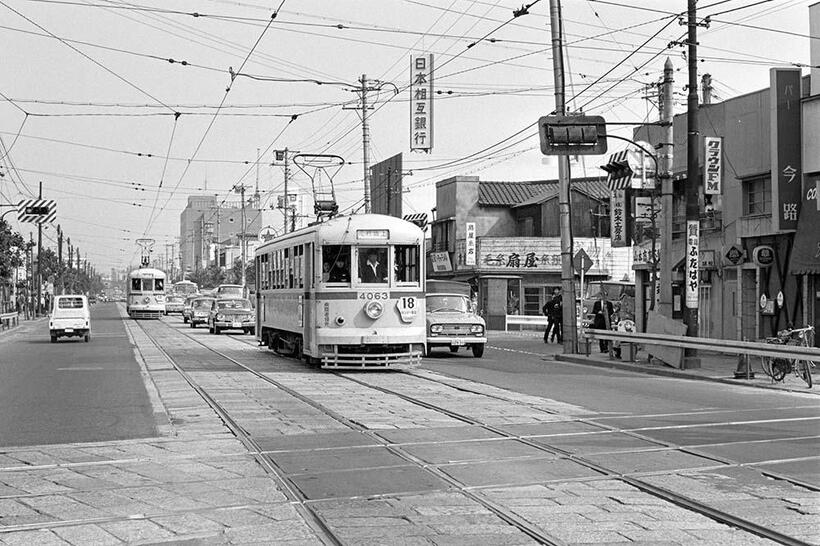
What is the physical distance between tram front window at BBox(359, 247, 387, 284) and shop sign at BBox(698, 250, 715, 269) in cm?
1256

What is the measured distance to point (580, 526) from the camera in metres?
6.95

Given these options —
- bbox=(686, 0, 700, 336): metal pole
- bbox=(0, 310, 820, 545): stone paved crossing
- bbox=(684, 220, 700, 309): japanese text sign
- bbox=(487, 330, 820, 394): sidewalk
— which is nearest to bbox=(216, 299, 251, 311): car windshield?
bbox=(487, 330, 820, 394): sidewalk

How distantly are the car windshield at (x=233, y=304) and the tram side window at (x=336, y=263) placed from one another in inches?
919

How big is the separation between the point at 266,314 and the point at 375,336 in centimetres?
726

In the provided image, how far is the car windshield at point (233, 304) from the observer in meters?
43.4

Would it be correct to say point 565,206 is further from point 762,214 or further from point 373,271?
point 373,271

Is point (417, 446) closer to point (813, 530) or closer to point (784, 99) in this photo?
point (813, 530)

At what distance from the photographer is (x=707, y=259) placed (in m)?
29.1

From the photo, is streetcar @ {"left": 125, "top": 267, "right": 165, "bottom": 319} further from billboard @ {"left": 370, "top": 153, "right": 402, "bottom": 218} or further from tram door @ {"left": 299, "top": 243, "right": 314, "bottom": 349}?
tram door @ {"left": 299, "top": 243, "right": 314, "bottom": 349}

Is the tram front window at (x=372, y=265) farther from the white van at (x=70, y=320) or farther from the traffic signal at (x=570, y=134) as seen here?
Answer: the white van at (x=70, y=320)

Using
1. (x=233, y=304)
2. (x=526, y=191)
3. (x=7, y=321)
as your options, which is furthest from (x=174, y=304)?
(x=233, y=304)

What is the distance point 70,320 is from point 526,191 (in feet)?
103

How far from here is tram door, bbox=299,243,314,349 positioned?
20.7m

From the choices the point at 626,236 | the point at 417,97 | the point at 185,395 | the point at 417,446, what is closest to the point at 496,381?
the point at 185,395
